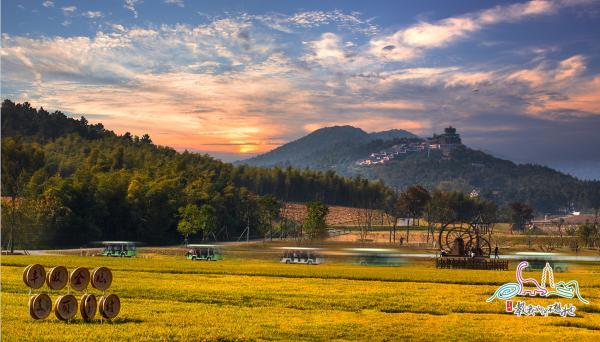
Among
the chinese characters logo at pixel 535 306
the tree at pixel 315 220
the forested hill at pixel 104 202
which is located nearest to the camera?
the chinese characters logo at pixel 535 306

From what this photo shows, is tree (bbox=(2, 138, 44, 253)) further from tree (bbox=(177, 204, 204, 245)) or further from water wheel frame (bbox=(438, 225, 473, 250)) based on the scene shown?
water wheel frame (bbox=(438, 225, 473, 250))

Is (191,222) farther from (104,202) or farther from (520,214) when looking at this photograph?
(520,214)

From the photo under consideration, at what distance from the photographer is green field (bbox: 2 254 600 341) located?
85.6 feet

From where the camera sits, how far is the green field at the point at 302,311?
2608 cm

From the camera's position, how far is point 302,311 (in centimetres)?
3312

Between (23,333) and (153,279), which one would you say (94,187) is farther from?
(23,333)

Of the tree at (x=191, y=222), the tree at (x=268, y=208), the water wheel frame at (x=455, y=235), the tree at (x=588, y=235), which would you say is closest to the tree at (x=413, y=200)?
the tree at (x=268, y=208)

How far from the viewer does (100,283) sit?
28.5 meters

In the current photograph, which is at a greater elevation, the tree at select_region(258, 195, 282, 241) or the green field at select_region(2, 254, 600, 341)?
the tree at select_region(258, 195, 282, 241)

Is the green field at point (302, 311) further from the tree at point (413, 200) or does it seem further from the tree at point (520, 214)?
the tree at point (520, 214)

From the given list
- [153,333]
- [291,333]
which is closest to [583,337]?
[291,333]

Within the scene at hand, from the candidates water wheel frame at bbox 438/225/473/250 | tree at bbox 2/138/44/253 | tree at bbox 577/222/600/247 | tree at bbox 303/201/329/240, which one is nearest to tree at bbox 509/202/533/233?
tree at bbox 577/222/600/247

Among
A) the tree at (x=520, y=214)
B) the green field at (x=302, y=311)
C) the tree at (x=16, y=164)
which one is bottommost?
the green field at (x=302, y=311)

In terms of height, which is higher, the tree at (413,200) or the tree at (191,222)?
the tree at (413,200)
